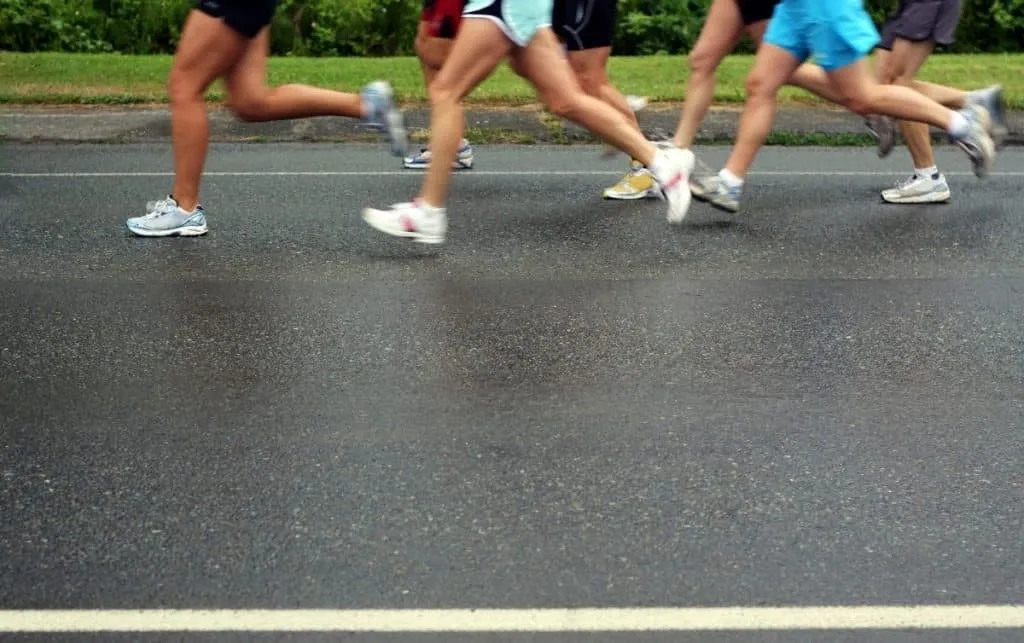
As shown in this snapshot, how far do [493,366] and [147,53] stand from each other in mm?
12568

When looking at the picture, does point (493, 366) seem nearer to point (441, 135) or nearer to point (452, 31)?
point (441, 135)

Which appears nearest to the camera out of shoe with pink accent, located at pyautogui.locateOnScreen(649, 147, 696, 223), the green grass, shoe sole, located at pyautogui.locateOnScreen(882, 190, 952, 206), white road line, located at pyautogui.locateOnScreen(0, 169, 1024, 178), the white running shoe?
shoe with pink accent, located at pyautogui.locateOnScreen(649, 147, 696, 223)

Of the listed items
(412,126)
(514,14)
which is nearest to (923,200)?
(514,14)

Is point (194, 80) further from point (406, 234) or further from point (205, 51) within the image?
point (406, 234)

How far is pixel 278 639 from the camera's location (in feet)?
10.6

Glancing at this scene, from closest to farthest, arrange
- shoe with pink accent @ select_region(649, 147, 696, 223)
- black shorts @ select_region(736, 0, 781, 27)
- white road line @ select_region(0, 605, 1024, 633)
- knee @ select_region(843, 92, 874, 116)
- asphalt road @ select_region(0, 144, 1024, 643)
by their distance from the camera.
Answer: white road line @ select_region(0, 605, 1024, 633), asphalt road @ select_region(0, 144, 1024, 643), shoe with pink accent @ select_region(649, 147, 696, 223), knee @ select_region(843, 92, 874, 116), black shorts @ select_region(736, 0, 781, 27)

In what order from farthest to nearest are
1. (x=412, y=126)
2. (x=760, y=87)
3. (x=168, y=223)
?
(x=412, y=126), (x=760, y=87), (x=168, y=223)

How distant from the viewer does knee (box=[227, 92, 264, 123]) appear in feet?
24.3

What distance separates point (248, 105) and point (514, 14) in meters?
1.44

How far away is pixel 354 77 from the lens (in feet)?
44.8

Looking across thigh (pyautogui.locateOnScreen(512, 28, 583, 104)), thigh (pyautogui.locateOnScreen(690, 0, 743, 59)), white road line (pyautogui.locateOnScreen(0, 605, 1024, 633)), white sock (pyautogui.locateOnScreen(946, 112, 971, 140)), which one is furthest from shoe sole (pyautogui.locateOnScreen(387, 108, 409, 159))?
white road line (pyautogui.locateOnScreen(0, 605, 1024, 633))

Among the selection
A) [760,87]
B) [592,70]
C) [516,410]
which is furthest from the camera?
[592,70]

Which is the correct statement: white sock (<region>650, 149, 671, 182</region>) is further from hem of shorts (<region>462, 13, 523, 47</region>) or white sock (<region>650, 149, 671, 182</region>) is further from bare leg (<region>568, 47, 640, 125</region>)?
bare leg (<region>568, 47, 640, 125</region>)

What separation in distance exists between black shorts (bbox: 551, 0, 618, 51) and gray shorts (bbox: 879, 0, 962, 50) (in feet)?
5.27
